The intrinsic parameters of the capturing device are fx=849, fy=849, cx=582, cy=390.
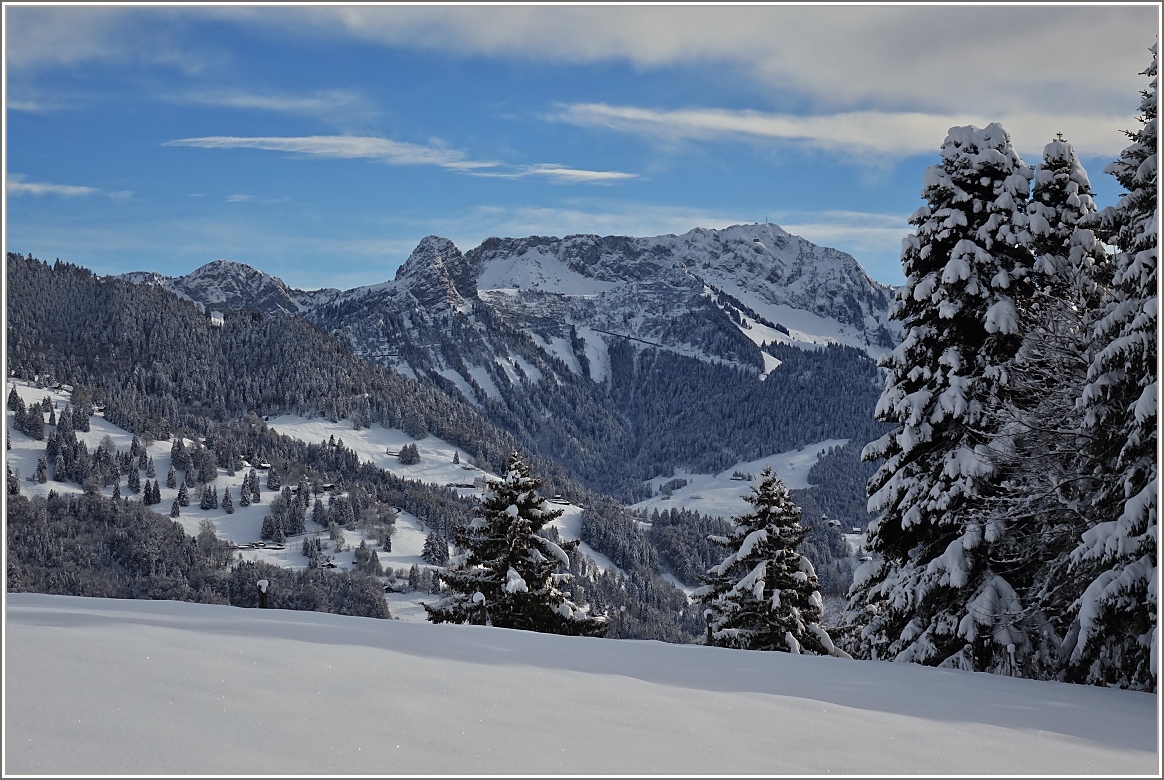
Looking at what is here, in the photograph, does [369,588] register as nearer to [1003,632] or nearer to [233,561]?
[233,561]

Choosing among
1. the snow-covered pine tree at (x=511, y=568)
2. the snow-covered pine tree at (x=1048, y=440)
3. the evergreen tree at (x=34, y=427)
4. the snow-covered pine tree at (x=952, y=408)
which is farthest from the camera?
the evergreen tree at (x=34, y=427)

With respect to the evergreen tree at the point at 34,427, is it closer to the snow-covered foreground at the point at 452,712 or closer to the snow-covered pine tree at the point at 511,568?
the snow-covered pine tree at the point at 511,568

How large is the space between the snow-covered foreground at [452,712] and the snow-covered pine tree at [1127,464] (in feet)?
8.09

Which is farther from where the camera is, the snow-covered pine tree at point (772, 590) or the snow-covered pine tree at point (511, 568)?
the snow-covered pine tree at point (511, 568)

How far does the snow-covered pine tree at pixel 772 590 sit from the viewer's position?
22.3 metres

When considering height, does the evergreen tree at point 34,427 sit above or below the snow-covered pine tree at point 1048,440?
below

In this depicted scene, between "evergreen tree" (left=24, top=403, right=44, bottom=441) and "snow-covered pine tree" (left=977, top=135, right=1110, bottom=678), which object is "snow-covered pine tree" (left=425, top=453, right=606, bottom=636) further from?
"evergreen tree" (left=24, top=403, right=44, bottom=441)

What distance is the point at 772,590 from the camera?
74.4 ft

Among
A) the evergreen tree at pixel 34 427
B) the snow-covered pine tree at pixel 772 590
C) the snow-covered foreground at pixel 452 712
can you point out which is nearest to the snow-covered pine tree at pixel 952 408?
the snow-covered foreground at pixel 452 712

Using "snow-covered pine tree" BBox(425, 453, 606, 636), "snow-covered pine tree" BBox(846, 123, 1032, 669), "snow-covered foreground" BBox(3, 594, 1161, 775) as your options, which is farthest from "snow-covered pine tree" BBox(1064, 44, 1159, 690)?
"snow-covered pine tree" BBox(425, 453, 606, 636)

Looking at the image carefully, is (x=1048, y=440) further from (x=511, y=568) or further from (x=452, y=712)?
(x=511, y=568)

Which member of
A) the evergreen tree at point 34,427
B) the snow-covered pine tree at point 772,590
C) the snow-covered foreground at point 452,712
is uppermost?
the snow-covered foreground at point 452,712

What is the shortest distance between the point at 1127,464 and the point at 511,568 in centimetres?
1488

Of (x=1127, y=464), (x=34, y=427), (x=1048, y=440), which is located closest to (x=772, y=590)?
(x=1048, y=440)
